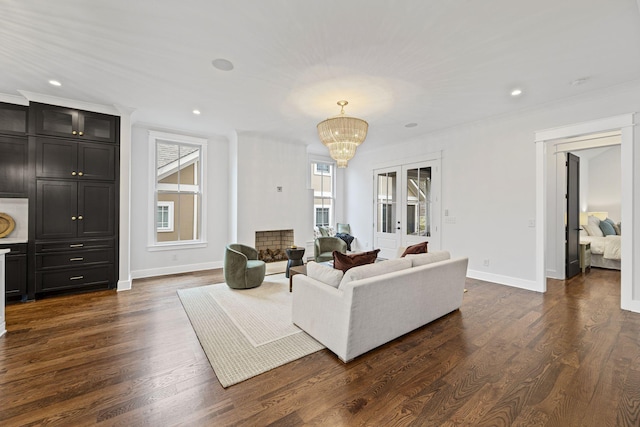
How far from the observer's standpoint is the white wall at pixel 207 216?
5082mm

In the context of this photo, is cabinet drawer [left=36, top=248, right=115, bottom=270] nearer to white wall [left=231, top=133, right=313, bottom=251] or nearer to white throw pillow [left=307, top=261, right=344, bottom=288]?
white wall [left=231, top=133, right=313, bottom=251]

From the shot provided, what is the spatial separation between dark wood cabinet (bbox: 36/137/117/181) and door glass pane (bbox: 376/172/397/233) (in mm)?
5496

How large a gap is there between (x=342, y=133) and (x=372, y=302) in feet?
7.26

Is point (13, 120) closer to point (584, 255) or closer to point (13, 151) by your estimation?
point (13, 151)

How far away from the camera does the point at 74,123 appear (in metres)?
4.00

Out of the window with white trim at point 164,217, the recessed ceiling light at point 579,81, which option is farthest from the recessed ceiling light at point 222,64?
the recessed ceiling light at point 579,81

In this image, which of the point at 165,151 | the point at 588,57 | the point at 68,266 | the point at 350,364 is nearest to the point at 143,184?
the point at 165,151

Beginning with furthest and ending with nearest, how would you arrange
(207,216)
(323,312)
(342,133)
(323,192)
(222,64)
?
(323,192) → (207,216) → (342,133) → (222,64) → (323,312)

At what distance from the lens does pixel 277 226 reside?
6.12 meters

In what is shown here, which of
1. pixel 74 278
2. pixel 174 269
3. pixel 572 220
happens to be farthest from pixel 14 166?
pixel 572 220

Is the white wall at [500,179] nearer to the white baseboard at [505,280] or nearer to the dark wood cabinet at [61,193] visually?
the white baseboard at [505,280]

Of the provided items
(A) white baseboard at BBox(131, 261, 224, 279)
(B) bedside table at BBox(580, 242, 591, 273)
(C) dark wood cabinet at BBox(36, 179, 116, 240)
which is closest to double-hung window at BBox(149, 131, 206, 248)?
(A) white baseboard at BBox(131, 261, 224, 279)

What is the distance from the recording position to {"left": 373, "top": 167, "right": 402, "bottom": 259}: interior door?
6.38 m

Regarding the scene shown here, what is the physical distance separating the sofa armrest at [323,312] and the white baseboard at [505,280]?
12.1ft
